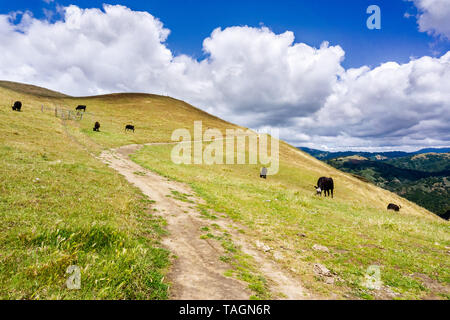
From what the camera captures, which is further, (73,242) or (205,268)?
(205,268)

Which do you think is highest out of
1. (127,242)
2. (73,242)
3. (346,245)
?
Result: (73,242)

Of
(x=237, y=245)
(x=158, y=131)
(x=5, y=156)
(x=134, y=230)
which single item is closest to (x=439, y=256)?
(x=237, y=245)

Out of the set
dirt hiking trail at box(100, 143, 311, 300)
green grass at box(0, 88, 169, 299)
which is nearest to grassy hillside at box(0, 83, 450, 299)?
green grass at box(0, 88, 169, 299)

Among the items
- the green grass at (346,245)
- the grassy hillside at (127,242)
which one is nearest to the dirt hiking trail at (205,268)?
the grassy hillside at (127,242)

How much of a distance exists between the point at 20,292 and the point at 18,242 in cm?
227

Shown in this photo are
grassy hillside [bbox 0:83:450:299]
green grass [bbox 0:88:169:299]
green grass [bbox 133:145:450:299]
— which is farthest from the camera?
green grass [bbox 133:145:450:299]

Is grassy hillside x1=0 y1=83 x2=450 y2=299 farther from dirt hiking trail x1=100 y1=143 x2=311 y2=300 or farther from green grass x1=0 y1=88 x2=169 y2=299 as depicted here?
dirt hiking trail x1=100 y1=143 x2=311 y2=300

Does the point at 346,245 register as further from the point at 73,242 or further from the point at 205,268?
the point at 73,242

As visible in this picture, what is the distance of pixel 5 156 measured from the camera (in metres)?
15.8

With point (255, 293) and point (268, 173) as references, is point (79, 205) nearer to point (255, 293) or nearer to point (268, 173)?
point (255, 293)

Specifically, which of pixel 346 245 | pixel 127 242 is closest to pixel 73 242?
pixel 127 242

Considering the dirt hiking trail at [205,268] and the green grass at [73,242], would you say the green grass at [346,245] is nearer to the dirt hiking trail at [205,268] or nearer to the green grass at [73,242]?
the dirt hiking trail at [205,268]

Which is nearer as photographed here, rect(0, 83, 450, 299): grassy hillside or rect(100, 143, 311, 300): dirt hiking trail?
rect(0, 83, 450, 299): grassy hillside

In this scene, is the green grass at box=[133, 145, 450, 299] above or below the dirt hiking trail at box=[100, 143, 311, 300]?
below
